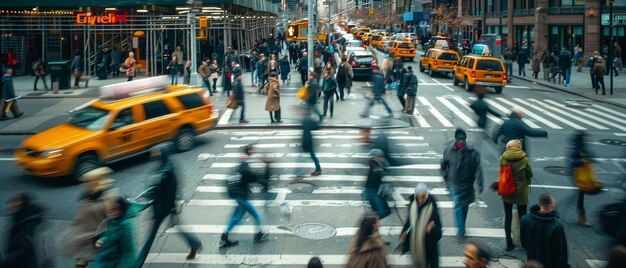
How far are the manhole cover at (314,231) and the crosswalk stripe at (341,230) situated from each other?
4.2 inches

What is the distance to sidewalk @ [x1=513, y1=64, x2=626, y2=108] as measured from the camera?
26.7 meters

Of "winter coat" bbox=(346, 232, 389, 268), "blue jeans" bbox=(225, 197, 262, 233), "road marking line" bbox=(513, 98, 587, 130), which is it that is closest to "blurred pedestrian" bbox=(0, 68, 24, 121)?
"blue jeans" bbox=(225, 197, 262, 233)

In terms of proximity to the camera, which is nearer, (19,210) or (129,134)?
(19,210)

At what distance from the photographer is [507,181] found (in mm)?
Result: 9094

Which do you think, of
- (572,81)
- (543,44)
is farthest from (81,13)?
(543,44)

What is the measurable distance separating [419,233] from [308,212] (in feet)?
12.9

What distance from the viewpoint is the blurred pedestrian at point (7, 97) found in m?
20.8

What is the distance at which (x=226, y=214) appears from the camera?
36.7 ft

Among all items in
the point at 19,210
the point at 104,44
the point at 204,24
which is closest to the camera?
the point at 19,210

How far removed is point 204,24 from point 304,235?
64.2ft

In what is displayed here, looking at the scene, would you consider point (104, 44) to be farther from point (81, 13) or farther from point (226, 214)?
point (226, 214)

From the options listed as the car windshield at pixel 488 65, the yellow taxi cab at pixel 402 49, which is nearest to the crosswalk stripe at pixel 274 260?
the car windshield at pixel 488 65

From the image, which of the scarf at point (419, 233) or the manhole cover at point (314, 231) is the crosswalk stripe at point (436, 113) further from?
the scarf at point (419, 233)

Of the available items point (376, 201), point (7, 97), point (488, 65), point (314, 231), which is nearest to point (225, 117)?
point (7, 97)
